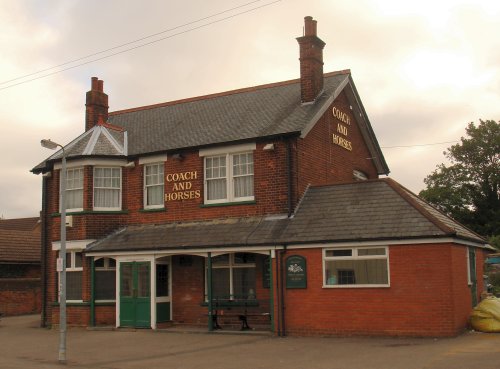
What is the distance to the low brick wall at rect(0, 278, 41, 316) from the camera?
2978 cm

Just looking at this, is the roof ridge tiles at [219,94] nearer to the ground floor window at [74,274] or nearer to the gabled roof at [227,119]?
the gabled roof at [227,119]

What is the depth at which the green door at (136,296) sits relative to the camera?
2003cm

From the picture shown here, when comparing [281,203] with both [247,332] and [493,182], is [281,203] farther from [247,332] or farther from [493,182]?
[493,182]

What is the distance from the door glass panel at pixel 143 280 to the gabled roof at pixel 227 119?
415 cm

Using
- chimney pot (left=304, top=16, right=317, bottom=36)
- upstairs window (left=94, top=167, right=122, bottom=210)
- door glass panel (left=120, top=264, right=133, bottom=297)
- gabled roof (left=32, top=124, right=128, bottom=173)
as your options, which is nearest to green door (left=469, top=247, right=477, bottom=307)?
chimney pot (left=304, top=16, right=317, bottom=36)

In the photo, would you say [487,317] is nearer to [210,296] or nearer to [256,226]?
[256,226]

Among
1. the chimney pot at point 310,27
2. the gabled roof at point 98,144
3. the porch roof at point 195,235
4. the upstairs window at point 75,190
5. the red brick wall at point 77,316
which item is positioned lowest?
the red brick wall at point 77,316

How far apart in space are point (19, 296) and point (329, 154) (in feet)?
58.0

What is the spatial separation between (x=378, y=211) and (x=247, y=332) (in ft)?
16.8

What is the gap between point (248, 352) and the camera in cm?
1456

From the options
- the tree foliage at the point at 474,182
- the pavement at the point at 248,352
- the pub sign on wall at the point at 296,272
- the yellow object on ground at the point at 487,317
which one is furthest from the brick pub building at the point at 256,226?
the tree foliage at the point at 474,182

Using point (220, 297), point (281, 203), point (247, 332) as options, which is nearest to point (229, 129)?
point (281, 203)

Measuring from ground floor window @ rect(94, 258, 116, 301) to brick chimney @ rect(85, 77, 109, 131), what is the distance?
661 centimetres

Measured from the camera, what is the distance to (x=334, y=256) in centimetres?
1697
